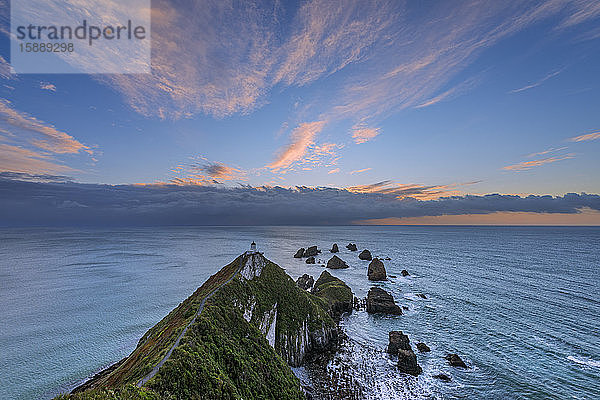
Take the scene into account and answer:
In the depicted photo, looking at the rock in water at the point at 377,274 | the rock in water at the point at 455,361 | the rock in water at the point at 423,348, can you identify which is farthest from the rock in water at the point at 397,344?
the rock in water at the point at 377,274

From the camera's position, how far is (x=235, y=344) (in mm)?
21219

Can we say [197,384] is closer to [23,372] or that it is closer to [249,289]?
[249,289]

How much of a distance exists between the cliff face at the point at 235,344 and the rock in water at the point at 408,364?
9.63 meters

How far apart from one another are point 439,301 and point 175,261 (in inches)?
4110

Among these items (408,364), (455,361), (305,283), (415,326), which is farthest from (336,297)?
(455,361)

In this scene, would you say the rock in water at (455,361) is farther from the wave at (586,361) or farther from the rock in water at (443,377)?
the wave at (586,361)

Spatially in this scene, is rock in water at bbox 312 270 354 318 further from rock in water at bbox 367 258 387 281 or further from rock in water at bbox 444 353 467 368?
rock in water at bbox 367 258 387 281

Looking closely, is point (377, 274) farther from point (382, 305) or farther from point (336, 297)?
point (336, 297)

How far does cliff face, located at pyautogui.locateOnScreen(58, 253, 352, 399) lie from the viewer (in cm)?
1487

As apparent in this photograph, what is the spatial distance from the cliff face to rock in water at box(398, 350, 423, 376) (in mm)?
9626

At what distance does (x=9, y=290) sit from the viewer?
2598 inches

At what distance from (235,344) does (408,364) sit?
23.3m

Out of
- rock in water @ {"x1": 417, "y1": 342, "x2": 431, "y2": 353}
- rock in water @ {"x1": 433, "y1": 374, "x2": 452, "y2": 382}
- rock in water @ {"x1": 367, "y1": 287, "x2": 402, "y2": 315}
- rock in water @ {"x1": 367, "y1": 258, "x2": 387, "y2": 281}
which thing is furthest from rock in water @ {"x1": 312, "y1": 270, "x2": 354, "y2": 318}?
rock in water @ {"x1": 367, "y1": 258, "x2": 387, "y2": 281}

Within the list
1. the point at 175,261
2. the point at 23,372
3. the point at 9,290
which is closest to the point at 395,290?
the point at 23,372
